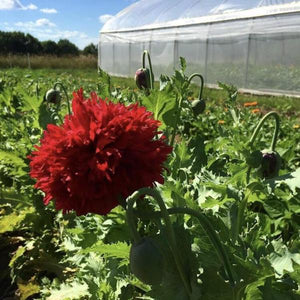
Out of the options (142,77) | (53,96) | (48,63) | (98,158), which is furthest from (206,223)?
(48,63)

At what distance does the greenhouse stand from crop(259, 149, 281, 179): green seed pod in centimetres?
909

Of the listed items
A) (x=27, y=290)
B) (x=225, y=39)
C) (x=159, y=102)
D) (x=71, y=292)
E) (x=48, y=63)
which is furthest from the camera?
(x=48, y=63)

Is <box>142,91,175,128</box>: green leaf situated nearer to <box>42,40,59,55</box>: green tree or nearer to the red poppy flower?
the red poppy flower

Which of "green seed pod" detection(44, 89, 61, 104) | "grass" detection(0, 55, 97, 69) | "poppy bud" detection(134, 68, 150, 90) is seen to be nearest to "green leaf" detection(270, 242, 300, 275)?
"poppy bud" detection(134, 68, 150, 90)

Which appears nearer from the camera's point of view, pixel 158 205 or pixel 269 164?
pixel 158 205

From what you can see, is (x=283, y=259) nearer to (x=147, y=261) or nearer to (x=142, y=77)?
(x=147, y=261)

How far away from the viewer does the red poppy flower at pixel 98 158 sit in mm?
868

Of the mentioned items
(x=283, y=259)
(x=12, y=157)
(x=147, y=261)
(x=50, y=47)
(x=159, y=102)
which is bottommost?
(x=50, y=47)

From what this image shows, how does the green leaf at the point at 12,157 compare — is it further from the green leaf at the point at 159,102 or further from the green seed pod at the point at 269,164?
the green seed pod at the point at 269,164

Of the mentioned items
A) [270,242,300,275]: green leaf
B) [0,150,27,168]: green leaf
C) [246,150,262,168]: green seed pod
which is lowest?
[0,150,27,168]: green leaf

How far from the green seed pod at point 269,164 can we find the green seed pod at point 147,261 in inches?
27.3

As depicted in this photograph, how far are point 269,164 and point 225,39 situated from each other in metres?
10.9

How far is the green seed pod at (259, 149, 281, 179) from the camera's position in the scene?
55.5 inches

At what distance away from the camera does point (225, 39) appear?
11781mm
